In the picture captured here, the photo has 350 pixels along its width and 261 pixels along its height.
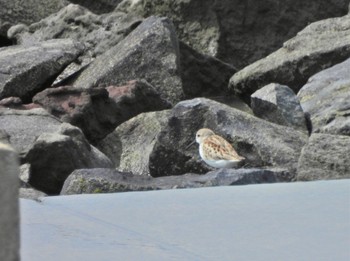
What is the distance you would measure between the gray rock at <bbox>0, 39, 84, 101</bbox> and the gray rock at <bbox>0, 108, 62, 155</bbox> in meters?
0.98

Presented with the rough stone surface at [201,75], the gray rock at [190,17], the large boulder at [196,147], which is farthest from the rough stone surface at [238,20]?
the large boulder at [196,147]

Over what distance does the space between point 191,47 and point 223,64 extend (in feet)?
1.14

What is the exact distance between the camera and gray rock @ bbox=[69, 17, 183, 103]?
10.4m

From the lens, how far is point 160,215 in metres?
3.09

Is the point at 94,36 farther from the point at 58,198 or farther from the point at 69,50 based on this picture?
the point at 58,198

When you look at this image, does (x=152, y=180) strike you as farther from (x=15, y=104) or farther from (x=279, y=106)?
(x=15, y=104)

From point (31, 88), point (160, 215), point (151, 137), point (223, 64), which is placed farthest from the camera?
point (223, 64)

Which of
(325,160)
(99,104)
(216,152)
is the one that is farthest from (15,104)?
(325,160)

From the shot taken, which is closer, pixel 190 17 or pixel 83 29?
pixel 83 29

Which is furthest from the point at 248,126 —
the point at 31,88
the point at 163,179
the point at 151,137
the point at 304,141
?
the point at 31,88

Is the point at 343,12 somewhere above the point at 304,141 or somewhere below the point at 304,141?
above

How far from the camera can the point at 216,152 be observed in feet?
24.6

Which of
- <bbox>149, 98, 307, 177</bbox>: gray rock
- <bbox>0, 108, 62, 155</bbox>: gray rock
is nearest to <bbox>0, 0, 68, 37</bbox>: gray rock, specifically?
<bbox>0, 108, 62, 155</bbox>: gray rock

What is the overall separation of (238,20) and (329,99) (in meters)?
3.98
